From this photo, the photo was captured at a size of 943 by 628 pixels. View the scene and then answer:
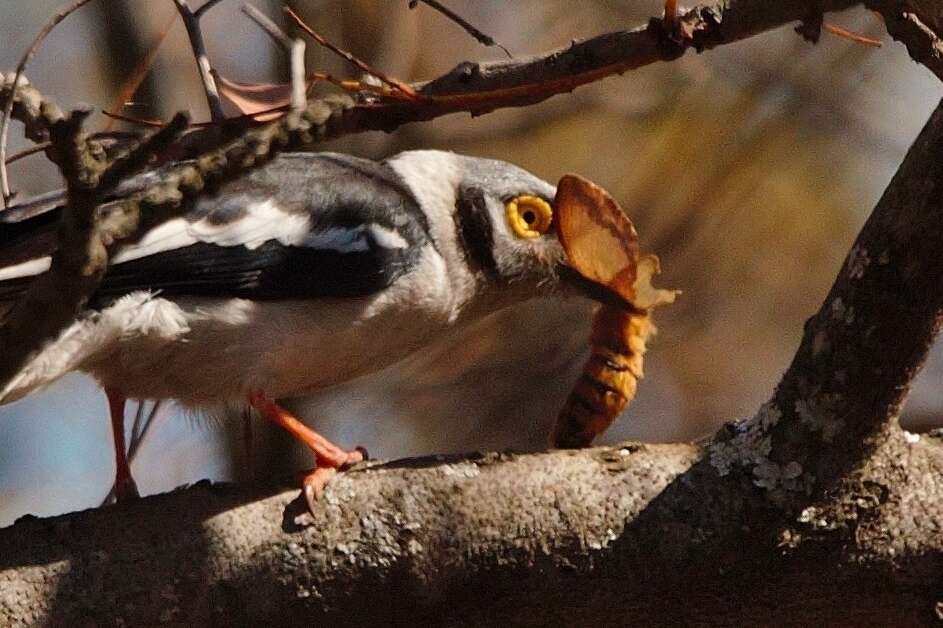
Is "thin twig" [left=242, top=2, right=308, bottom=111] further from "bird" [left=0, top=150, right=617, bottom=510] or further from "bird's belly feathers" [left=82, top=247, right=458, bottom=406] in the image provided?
"bird's belly feathers" [left=82, top=247, right=458, bottom=406]

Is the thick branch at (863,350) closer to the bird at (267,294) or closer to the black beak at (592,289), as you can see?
the bird at (267,294)

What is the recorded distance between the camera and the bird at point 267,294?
10.4ft

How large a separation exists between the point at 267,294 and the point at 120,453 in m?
0.58

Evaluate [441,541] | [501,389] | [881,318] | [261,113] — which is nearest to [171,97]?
[501,389]

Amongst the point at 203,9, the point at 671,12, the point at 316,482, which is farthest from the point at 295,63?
the point at 316,482

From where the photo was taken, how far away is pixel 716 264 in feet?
18.9

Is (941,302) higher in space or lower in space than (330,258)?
higher

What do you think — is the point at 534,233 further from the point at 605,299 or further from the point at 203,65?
the point at 203,65

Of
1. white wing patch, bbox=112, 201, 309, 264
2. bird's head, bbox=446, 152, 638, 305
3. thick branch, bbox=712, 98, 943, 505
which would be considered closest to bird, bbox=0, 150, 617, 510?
white wing patch, bbox=112, 201, 309, 264

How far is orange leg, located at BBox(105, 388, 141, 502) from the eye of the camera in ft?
11.3

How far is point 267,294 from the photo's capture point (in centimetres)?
337

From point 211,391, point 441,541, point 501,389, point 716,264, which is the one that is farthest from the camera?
point 716,264

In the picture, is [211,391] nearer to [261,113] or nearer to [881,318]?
[261,113]

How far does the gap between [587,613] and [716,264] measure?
3.34 metres
